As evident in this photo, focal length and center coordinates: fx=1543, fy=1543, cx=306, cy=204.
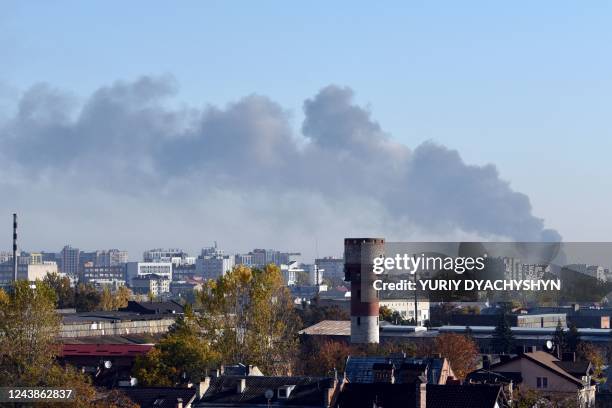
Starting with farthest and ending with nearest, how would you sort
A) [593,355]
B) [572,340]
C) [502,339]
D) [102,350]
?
1. [502,339]
2. [572,340]
3. [593,355]
4. [102,350]

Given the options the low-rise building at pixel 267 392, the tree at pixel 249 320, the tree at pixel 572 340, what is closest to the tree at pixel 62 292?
the tree at pixel 249 320

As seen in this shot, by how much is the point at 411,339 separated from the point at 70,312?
148 ft

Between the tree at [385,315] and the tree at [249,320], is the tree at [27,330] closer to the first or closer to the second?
the tree at [249,320]

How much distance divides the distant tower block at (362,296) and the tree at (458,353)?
4.32m

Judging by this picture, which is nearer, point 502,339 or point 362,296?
point 362,296

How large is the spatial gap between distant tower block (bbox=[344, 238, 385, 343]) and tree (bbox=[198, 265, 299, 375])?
164 inches

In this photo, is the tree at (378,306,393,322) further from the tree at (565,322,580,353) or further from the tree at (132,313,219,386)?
the tree at (132,313,219,386)

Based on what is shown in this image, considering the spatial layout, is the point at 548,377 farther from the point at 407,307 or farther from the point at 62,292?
the point at 407,307

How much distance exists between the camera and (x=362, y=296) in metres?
94.4

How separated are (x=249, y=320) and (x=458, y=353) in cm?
1270

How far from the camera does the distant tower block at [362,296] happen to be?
9431 cm

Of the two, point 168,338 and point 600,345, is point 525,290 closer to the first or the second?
point 600,345

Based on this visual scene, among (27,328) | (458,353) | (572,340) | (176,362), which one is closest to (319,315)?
(572,340)

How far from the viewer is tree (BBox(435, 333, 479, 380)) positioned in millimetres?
83981
